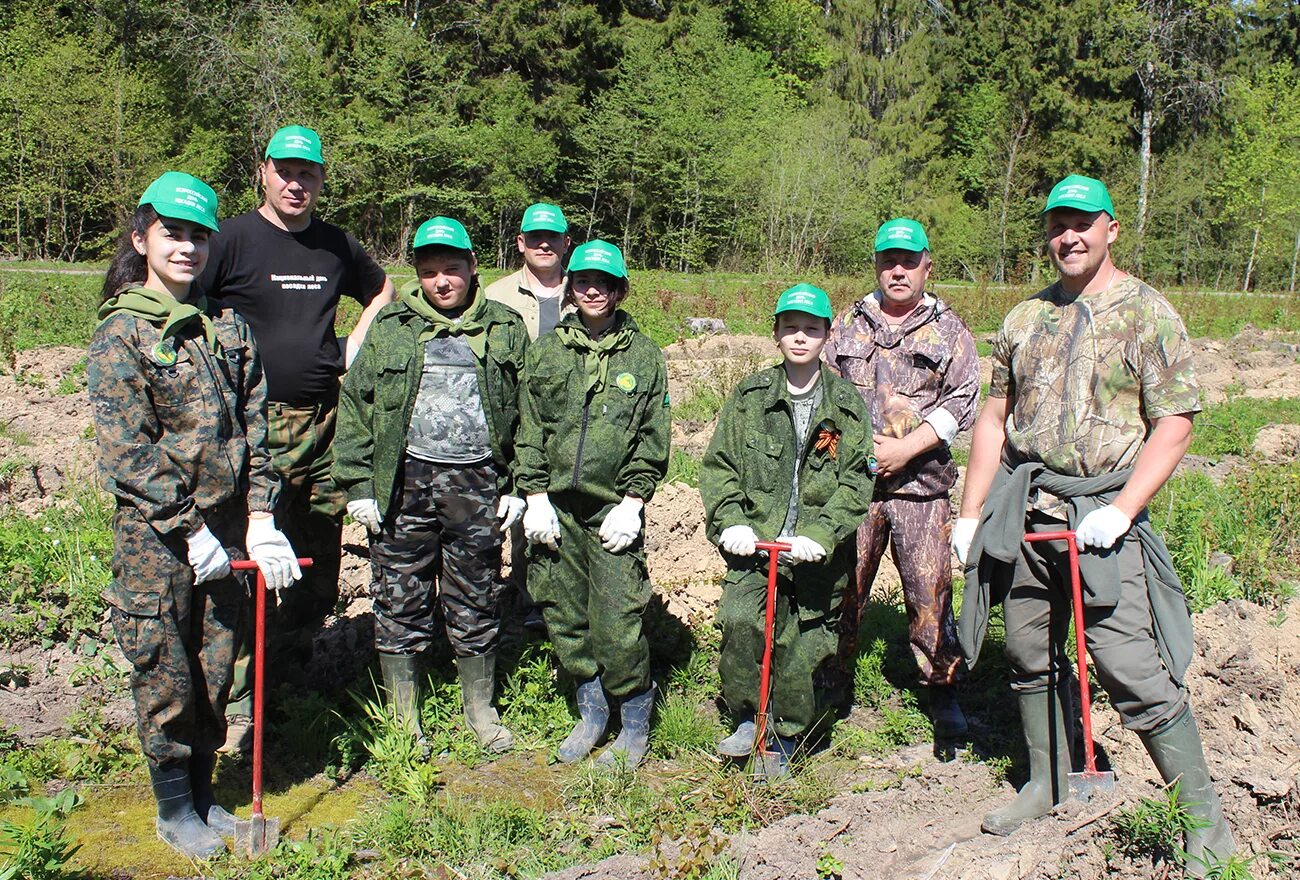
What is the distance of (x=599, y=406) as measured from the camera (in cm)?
393

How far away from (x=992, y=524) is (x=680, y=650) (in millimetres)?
2075

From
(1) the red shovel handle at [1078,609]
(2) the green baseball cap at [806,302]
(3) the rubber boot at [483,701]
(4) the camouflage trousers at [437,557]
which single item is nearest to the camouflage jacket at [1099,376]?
(1) the red shovel handle at [1078,609]

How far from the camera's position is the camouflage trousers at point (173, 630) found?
3.25m

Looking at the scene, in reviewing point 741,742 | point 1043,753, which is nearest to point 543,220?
point 741,742

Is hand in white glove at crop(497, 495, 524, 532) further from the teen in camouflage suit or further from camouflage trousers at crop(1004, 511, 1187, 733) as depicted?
camouflage trousers at crop(1004, 511, 1187, 733)

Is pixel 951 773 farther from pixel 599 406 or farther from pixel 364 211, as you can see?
pixel 364 211

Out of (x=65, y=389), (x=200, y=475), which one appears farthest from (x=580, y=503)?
(x=65, y=389)

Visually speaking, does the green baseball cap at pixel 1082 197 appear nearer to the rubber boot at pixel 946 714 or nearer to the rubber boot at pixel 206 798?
Result: the rubber boot at pixel 946 714

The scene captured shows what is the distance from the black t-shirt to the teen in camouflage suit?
0.44 m

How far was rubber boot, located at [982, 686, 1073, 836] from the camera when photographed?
3.53 m

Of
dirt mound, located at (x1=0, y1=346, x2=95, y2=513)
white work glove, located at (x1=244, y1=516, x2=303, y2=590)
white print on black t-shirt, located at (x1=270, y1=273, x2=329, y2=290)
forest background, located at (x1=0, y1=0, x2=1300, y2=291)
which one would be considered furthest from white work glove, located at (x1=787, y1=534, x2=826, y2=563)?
forest background, located at (x1=0, y1=0, x2=1300, y2=291)

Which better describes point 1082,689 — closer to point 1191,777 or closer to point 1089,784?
point 1089,784

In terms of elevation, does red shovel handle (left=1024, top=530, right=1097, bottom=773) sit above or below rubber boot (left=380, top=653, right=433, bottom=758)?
above

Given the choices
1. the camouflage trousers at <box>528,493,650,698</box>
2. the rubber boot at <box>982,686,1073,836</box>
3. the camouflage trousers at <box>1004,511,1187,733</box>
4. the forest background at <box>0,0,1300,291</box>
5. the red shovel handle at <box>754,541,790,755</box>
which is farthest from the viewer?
the forest background at <box>0,0,1300,291</box>
